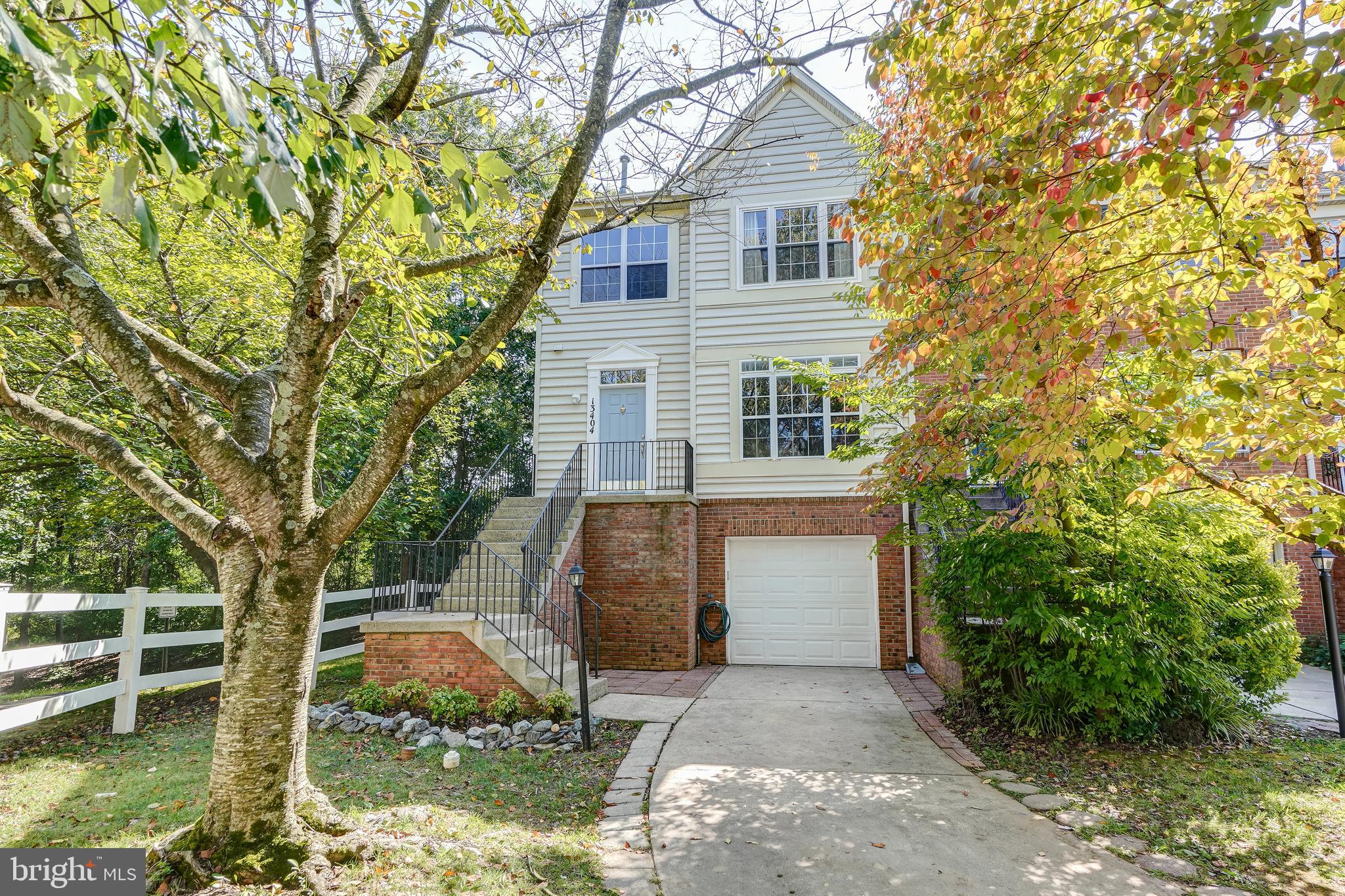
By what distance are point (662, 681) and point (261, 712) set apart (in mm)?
6436

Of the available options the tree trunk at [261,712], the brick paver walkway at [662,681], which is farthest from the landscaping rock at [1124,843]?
the brick paver walkway at [662,681]

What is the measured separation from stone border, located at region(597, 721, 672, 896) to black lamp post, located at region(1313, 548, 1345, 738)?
615 centimetres

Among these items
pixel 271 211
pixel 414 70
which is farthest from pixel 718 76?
pixel 271 211

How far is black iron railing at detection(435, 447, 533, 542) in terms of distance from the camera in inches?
426

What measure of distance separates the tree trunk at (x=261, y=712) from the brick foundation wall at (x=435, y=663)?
366 centimetres

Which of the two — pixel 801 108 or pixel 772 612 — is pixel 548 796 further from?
pixel 801 108

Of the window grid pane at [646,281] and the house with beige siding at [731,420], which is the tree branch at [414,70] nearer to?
the house with beige siding at [731,420]

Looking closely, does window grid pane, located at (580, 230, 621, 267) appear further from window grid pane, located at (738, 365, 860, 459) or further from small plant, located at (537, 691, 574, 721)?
small plant, located at (537, 691, 574, 721)

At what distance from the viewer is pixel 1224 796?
4.60 metres

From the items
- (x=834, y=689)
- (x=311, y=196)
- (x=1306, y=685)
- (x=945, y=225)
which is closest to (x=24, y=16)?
(x=311, y=196)

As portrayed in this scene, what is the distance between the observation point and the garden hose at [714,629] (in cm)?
1054

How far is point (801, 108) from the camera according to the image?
1167 centimetres

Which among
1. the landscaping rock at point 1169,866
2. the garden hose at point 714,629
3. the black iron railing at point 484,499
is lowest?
the landscaping rock at point 1169,866

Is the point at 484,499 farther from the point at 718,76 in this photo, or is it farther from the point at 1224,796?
the point at 1224,796
